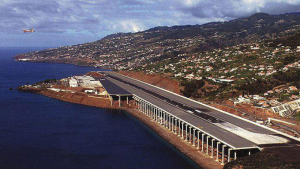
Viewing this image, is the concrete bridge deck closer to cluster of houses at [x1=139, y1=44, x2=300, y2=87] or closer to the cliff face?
A: the cliff face

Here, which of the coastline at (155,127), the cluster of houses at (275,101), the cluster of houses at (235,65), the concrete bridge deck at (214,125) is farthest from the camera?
the cluster of houses at (235,65)

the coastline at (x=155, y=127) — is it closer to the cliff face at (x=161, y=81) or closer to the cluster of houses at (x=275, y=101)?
the cliff face at (x=161, y=81)

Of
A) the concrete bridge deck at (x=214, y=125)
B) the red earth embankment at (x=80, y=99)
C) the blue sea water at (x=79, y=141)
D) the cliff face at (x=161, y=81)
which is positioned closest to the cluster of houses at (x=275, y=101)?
the concrete bridge deck at (x=214, y=125)

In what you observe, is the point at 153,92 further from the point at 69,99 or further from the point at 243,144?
the point at 243,144

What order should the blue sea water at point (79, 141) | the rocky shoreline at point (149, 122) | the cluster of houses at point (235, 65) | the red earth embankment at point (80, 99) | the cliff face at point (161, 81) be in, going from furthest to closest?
the cliff face at point (161, 81), the cluster of houses at point (235, 65), the red earth embankment at point (80, 99), the blue sea water at point (79, 141), the rocky shoreline at point (149, 122)

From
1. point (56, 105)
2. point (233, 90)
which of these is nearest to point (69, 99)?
point (56, 105)

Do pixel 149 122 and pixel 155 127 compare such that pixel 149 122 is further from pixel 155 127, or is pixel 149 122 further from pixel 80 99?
pixel 80 99
